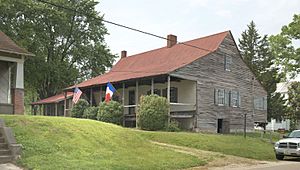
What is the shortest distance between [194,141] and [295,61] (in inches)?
786

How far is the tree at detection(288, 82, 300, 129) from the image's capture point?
56628mm

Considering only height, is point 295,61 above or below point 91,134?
above

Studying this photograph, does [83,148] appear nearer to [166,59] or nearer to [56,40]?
[166,59]

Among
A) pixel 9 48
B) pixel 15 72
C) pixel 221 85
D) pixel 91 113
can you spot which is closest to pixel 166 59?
pixel 221 85

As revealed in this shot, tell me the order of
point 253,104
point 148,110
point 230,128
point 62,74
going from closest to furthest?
point 148,110
point 230,128
point 253,104
point 62,74

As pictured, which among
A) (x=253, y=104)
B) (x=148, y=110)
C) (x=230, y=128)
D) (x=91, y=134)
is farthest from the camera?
(x=253, y=104)

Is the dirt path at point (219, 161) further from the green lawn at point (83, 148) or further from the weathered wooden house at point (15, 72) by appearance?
the weathered wooden house at point (15, 72)

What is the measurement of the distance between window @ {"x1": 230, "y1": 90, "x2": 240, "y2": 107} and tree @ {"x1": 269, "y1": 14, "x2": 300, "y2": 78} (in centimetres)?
613

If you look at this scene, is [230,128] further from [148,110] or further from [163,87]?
[148,110]

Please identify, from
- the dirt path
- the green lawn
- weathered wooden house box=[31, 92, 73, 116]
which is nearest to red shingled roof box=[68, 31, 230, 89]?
weathered wooden house box=[31, 92, 73, 116]

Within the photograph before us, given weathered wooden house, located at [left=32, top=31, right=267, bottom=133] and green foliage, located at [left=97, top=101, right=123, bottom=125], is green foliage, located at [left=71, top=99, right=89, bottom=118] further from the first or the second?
green foliage, located at [left=97, top=101, right=123, bottom=125]

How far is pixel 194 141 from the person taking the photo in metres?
23.2

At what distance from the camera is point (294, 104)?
5791 centimetres

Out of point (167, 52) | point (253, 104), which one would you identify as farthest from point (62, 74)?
point (253, 104)
